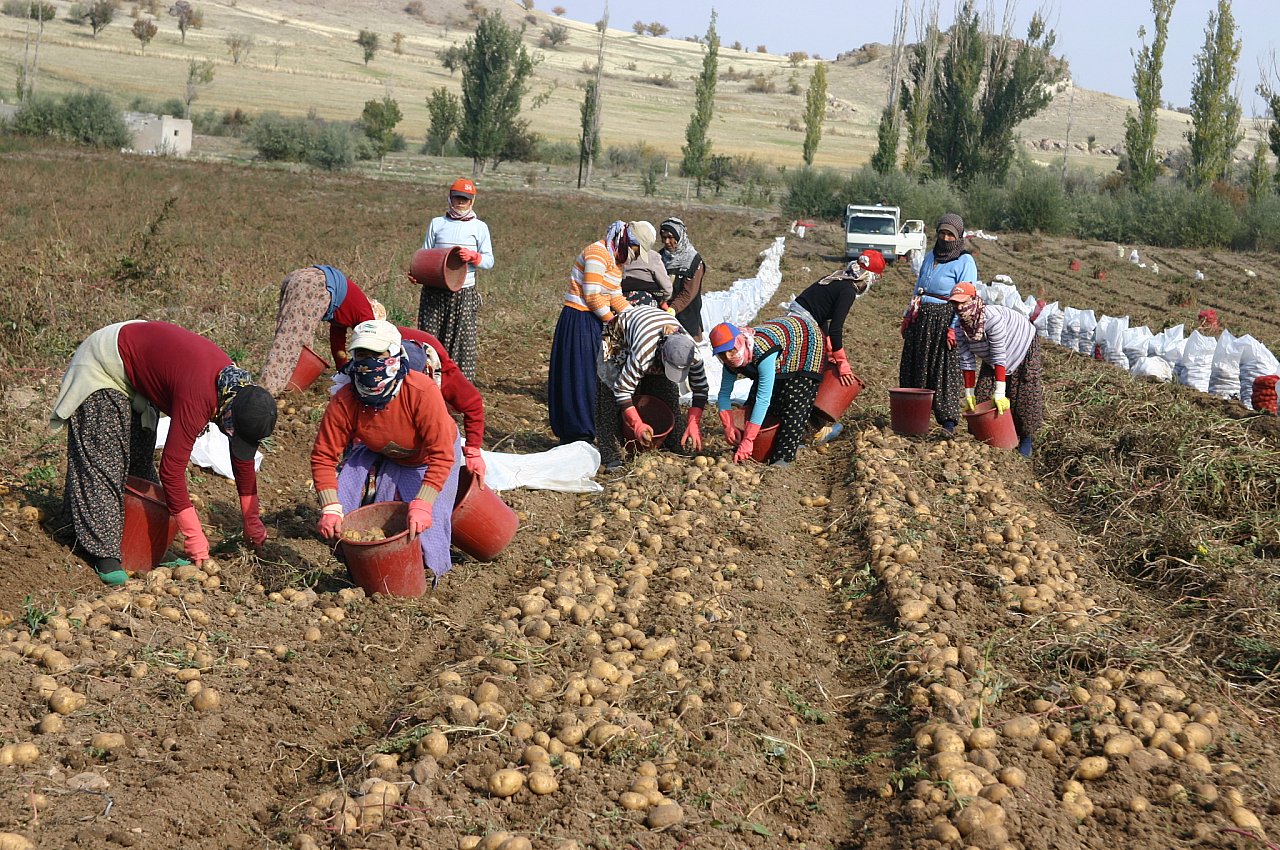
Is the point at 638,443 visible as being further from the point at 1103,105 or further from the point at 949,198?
the point at 1103,105

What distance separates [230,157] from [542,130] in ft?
79.3

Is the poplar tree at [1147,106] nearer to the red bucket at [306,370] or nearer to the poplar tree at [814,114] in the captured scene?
the poplar tree at [814,114]

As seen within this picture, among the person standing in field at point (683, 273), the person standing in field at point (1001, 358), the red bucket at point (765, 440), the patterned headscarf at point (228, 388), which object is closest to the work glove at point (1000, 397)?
the person standing in field at point (1001, 358)

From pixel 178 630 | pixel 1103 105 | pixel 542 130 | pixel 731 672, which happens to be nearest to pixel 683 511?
pixel 731 672

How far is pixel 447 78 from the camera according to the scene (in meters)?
73.4

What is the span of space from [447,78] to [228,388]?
73611mm

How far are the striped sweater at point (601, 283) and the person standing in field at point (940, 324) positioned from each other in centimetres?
185

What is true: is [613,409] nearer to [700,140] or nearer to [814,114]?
[700,140]

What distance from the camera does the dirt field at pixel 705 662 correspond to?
116 inches

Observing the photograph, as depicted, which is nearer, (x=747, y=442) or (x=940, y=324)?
(x=747, y=442)

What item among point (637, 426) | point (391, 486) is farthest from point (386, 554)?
point (637, 426)

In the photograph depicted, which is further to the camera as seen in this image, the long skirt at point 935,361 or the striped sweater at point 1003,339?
the long skirt at point 935,361

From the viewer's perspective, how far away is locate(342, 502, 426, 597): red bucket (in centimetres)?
404

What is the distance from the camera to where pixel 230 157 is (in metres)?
36.2
